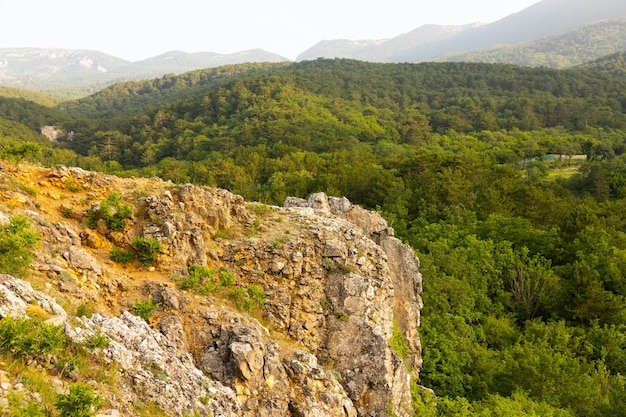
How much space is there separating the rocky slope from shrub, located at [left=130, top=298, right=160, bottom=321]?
0.47 feet

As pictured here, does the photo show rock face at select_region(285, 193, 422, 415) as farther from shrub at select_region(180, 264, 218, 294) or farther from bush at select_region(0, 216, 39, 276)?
bush at select_region(0, 216, 39, 276)

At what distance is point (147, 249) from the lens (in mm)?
12734

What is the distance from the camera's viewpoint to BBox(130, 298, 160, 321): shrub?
425 inches

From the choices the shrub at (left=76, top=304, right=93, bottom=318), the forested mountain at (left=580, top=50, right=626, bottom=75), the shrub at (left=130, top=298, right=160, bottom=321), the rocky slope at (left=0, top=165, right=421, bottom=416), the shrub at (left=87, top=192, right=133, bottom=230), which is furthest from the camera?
the forested mountain at (left=580, top=50, right=626, bottom=75)

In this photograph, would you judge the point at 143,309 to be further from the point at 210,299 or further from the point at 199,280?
the point at 199,280

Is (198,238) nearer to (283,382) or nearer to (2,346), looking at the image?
(283,382)

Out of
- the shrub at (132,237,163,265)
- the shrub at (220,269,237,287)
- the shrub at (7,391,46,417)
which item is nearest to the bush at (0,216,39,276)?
the shrub at (132,237,163,265)

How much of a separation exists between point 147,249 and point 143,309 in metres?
2.45

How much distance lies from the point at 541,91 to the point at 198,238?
16530 centimetres

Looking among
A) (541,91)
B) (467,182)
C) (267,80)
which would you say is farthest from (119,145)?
(541,91)

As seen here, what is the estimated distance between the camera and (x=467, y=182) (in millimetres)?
48375

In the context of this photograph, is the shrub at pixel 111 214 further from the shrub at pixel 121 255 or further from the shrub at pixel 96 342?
the shrub at pixel 96 342

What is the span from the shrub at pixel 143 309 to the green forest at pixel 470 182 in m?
6.62

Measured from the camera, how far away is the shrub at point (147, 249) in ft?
41.4
